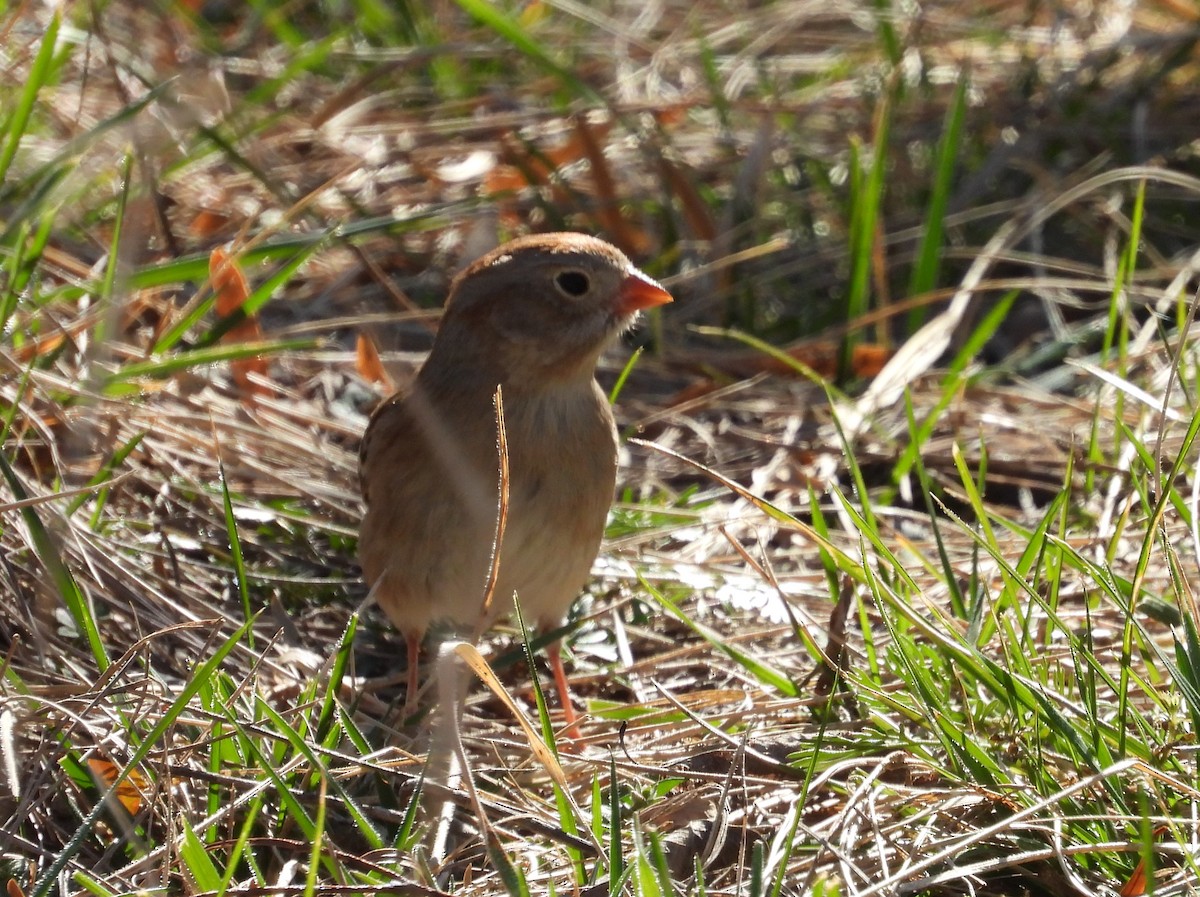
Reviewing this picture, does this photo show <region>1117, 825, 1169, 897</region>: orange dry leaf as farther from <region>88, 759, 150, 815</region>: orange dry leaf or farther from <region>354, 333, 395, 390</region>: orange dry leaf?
<region>354, 333, 395, 390</region>: orange dry leaf

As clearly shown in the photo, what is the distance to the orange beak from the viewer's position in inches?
156

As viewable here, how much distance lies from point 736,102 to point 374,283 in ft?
6.60

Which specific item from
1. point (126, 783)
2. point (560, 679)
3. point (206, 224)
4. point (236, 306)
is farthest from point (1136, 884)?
point (206, 224)

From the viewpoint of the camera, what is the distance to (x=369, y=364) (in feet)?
17.0

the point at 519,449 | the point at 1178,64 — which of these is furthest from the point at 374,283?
the point at 1178,64

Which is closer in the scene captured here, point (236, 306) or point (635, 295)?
point (635, 295)

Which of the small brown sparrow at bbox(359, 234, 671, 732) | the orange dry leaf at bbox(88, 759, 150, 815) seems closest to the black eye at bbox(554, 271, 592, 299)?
the small brown sparrow at bbox(359, 234, 671, 732)

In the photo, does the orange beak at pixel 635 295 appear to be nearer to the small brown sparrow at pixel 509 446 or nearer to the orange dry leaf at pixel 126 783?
the small brown sparrow at pixel 509 446

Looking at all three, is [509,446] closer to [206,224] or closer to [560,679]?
[560,679]

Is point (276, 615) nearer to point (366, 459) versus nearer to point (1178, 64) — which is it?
point (366, 459)

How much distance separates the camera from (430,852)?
115 inches

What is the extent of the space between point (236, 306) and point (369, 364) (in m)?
0.59

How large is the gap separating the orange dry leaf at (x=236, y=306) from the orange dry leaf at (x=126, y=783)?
1577 mm

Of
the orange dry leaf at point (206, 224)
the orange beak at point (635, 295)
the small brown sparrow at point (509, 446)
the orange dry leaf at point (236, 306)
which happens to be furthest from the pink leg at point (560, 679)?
the orange dry leaf at point (206, 224)
